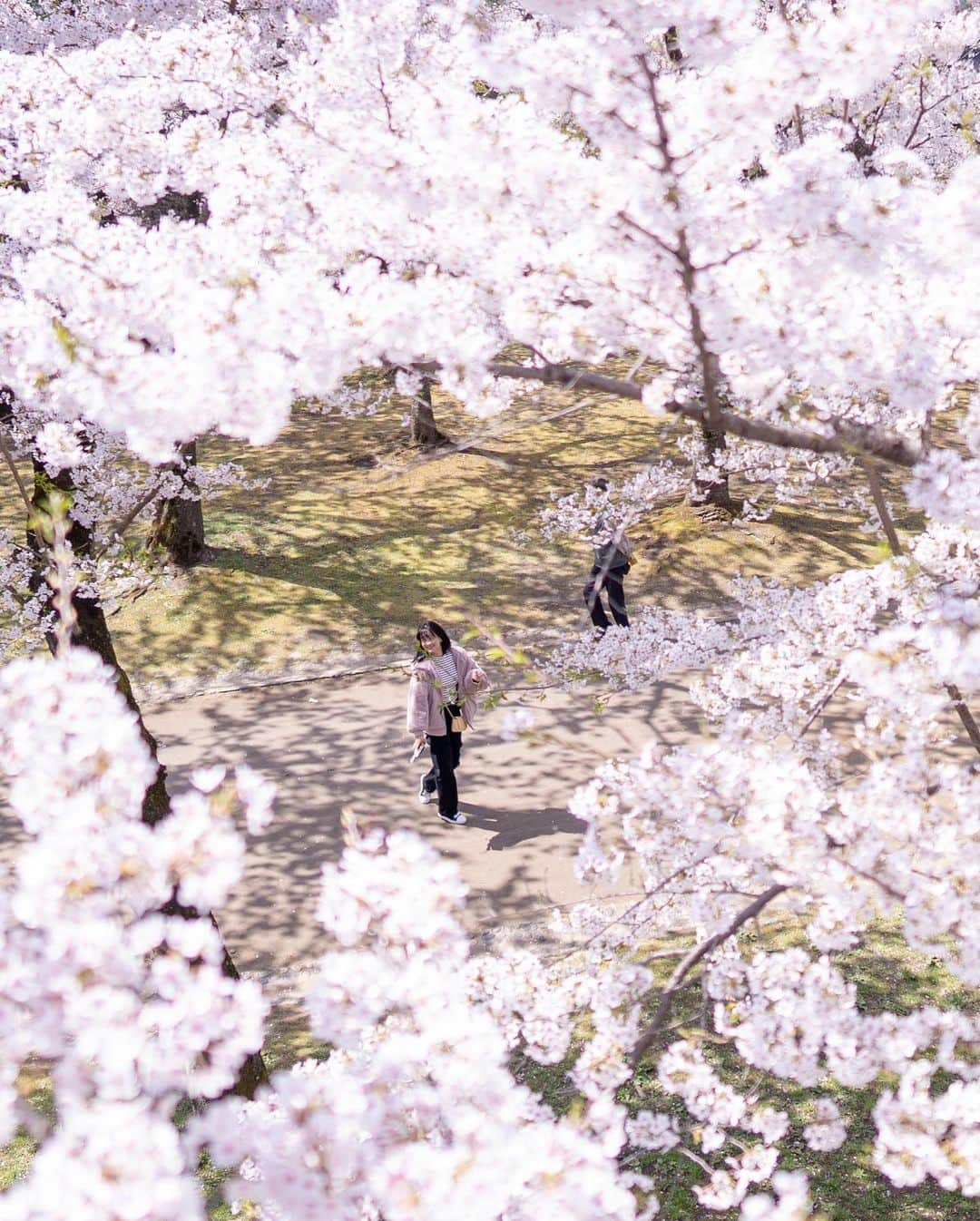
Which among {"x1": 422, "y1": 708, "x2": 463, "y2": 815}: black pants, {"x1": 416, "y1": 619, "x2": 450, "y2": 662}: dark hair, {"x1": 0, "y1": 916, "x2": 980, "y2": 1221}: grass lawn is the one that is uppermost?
{"x1": 416, "y1": 619, "x2": 450, "y2": 662}: dark hair

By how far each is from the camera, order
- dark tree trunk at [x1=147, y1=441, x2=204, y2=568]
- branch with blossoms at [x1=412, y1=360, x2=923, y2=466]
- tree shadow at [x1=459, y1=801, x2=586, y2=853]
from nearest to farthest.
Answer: branch with blossoms at [x1=412, y1=360, x2=923, y2=466], tree shadow at [x1=459, y1=801, x2=586, y2=853], dark tree trunk at [x1=147, y1=441, x2=204, y2=568]

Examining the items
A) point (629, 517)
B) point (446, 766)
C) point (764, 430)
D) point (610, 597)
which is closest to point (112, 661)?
point (446, 766)

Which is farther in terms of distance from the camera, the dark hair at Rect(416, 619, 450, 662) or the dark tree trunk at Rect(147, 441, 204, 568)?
the dark tree trunk at Rect(147, 441, 204, 568)

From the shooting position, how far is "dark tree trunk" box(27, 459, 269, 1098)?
5473 mm

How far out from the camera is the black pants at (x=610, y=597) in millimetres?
10688

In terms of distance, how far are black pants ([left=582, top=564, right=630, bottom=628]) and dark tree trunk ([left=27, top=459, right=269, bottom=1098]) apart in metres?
4.87

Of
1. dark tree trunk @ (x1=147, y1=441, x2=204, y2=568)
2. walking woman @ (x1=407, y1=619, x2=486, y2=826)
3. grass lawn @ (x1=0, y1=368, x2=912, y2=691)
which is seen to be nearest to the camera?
walking woman @ (x1=407, y1=619, x2=486, y2=826)

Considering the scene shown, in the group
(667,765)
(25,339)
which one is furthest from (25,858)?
(667,765)

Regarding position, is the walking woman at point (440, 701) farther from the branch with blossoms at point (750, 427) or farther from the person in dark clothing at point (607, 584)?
the branch with blossoms at point (750, 427)

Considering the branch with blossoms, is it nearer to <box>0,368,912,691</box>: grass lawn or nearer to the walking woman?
the walking woman

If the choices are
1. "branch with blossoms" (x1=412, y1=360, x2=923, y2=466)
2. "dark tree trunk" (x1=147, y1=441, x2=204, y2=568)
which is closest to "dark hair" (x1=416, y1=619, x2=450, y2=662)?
"branch with blossoms" (x1=412, y1=360, x2=923, y2=466)

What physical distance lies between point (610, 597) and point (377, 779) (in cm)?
322

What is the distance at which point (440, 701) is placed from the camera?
25.8 feet

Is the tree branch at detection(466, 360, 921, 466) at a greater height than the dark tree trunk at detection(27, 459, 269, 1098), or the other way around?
the tree branch at detection(466, 360, 921, 466)
